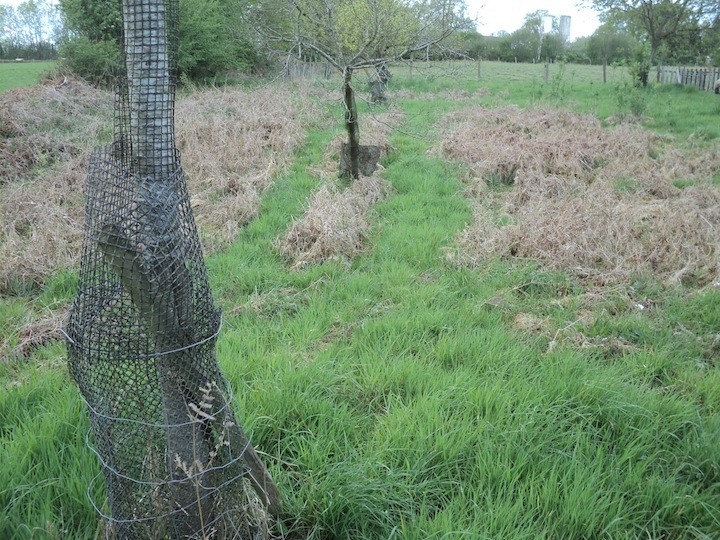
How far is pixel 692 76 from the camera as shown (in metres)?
22.0

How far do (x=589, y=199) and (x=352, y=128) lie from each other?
13.6 ft

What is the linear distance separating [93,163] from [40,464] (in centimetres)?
165

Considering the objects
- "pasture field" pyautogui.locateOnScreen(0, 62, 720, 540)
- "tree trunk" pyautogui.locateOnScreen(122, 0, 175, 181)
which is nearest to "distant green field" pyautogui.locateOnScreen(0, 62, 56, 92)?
"pasture field" pyautogui.locateOnScreen(0, 62, 720, 540)

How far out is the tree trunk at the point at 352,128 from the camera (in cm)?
913

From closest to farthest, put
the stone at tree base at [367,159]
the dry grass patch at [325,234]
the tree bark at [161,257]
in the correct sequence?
the tree bark at [161,257] → the dry grass patch at [325,234] → the stone at tree base at [367,159]

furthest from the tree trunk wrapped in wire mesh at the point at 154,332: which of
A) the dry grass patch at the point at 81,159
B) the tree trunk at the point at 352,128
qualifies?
the tree trunk at the point at 352,128

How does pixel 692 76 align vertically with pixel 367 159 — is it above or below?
above

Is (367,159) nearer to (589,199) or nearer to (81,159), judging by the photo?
(589,199)

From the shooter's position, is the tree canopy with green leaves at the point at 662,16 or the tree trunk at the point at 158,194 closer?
the tree trunk at the point at 158,194

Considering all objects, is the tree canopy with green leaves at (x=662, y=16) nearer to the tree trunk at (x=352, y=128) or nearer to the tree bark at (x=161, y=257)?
the tree trunk at (x=352, y=128)

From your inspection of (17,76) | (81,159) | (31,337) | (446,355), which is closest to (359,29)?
(81,159)

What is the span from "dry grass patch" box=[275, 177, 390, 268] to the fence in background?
2015cm

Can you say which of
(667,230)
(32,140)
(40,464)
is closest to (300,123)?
(32,140)

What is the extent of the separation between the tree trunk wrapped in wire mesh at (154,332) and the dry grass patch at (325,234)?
3.74 metres
